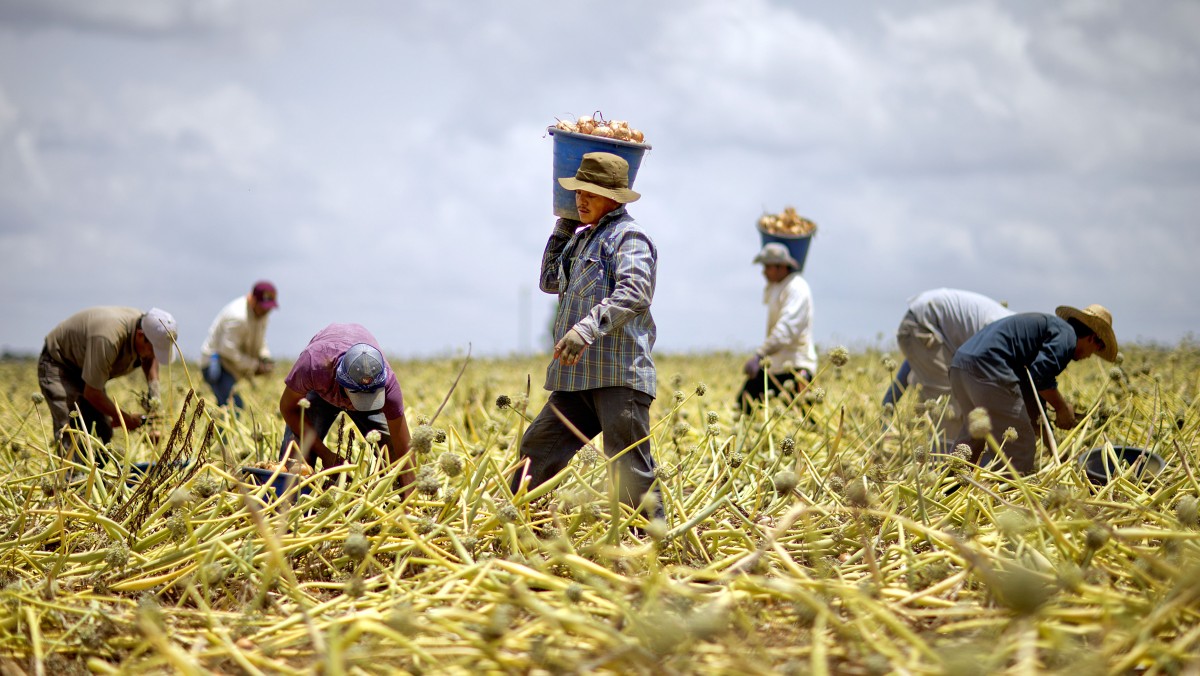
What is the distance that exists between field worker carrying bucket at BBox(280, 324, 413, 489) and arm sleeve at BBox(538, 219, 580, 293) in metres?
0.84

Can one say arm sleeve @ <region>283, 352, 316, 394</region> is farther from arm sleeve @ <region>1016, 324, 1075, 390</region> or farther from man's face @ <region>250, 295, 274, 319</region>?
man's face @ <region>250, 295, 274, 319</region>

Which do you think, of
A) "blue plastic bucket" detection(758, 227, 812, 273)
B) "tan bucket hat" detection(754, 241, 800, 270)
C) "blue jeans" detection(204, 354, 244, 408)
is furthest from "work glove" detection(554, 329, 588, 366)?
"blue jeans" detection(204, 354, 244, 408)

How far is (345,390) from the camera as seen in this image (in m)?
4.38

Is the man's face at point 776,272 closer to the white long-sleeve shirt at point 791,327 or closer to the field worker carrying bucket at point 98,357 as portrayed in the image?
the white long-sleeve shirt at point 791,327

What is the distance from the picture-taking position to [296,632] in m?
2.85

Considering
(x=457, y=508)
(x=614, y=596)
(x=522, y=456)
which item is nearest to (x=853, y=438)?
(x=522, y=456)

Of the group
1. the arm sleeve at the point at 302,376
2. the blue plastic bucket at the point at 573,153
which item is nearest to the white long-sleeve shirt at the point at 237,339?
the arm sleeve at the point at 302,376

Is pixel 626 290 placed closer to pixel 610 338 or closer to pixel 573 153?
pixel 610 338

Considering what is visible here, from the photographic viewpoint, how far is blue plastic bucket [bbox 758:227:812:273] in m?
8.22

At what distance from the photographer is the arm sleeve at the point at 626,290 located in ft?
12.2

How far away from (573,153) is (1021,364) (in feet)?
9.29

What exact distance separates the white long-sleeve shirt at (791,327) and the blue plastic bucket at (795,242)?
45cm

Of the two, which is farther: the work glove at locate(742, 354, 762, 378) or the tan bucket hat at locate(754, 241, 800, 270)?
the tan bucket hat at locate(754, 241, 800, 270)

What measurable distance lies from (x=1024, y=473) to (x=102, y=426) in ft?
18.0
